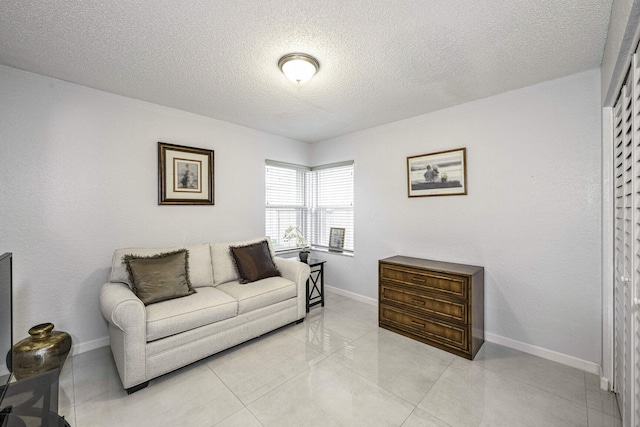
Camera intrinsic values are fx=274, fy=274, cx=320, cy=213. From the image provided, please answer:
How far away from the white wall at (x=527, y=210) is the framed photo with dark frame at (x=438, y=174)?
2.7 inches

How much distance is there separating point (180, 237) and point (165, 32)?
2110 millimetres

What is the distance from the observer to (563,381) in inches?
83.4

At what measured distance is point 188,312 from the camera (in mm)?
2252

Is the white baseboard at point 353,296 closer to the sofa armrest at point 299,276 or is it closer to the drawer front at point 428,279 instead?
the drawer front at point 428,279

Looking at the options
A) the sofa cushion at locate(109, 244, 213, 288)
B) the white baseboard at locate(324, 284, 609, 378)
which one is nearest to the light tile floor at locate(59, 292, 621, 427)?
the white baseboard at locate(324, 284, 609, 378)

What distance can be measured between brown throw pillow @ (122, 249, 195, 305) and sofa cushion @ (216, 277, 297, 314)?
42cm

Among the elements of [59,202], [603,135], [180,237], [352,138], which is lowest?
[180,237]

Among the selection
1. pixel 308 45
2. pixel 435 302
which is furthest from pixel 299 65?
pixel 435 302

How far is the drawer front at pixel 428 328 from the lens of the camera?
2.49 meters

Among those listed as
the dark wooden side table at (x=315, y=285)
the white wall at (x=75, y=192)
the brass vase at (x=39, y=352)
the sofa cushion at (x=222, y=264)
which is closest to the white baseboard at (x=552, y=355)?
the dark wooden side table at (x=315, y=285)

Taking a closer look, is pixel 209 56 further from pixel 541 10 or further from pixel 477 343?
pixel 477 343

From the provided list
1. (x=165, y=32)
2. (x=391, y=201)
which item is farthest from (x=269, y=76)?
(x=391, y=201)

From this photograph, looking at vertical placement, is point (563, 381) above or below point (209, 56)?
below

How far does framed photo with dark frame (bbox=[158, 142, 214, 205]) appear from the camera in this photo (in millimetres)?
3006
